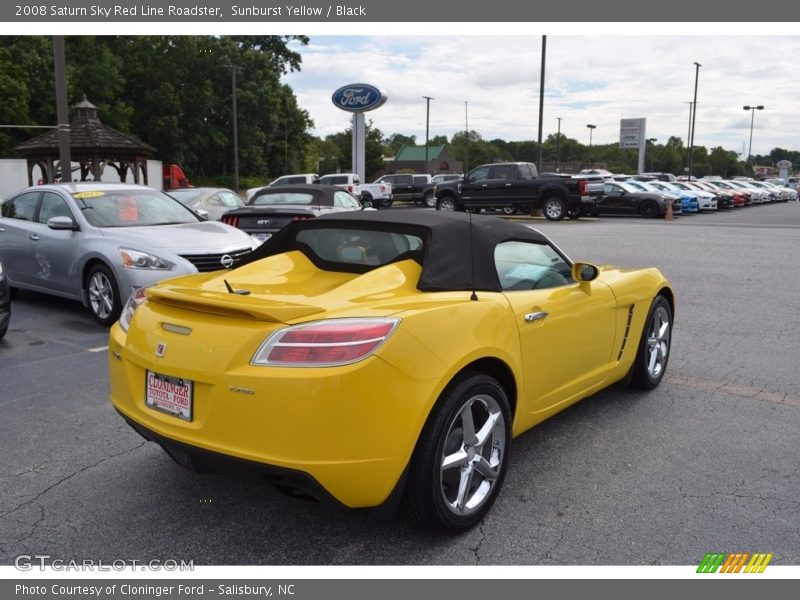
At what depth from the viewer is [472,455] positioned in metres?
3.38

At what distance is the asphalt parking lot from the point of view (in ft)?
10.4

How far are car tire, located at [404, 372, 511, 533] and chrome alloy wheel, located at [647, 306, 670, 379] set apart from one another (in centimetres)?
225

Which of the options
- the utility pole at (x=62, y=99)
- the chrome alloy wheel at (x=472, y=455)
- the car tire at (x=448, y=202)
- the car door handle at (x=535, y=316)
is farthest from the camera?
the car tire at (x=448, y=202)

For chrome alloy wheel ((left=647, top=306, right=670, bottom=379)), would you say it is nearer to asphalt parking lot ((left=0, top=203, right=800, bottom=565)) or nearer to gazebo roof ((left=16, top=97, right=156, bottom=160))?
asphalt parking lot ((left=0, top=203, right=800, bottom=565))

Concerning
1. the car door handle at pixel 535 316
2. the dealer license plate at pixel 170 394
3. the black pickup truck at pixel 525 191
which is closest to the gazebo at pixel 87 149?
the black pickup truck at pixel 525 191

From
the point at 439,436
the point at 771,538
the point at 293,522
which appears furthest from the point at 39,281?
the point at 771,538

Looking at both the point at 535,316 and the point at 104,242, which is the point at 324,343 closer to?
the point at 535,316

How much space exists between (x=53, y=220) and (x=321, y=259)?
5.30 meters

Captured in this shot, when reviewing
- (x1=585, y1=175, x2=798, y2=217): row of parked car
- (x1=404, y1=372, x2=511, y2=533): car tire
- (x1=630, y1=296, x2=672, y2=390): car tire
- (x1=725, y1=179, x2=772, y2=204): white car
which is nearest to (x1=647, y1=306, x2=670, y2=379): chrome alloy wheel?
(x1=630, y1=296, x2=672, y2=390): car tire

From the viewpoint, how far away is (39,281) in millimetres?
8695

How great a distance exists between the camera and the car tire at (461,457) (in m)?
3.08

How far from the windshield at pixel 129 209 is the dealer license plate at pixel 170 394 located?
5.59 metres

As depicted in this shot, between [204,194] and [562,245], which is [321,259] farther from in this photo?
[204,194]

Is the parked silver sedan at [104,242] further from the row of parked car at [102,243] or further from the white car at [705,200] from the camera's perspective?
the white car at [705,200]
